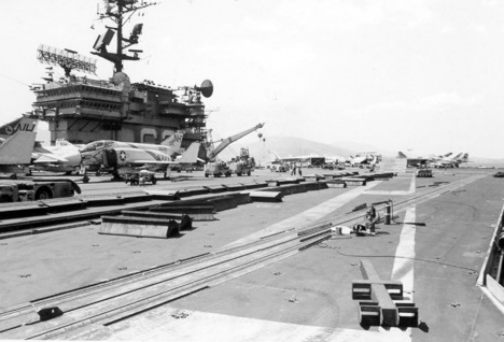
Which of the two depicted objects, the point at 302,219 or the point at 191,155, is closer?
the point at 302,219

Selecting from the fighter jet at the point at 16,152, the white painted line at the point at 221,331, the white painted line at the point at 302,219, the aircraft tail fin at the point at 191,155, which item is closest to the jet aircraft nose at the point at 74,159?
the aircraft tail fin at the point at 191,155

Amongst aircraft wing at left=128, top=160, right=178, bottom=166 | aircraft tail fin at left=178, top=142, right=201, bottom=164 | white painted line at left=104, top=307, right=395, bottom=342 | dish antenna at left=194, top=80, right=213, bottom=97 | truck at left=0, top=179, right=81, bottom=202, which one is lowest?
white painted line at left=104, top=307, right=395, bottom=342

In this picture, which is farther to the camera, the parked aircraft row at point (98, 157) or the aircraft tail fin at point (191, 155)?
the aircraft tail fin at point (191, 155)

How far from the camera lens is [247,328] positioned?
552cm

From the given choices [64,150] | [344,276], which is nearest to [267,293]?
[344,276]

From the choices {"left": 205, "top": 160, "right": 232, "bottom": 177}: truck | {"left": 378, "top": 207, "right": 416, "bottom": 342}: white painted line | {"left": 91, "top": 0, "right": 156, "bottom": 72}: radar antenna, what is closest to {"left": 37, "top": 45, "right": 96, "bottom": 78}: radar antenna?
{"left": 91, "top": 0, "right": 156, "bottom": 72}: radar antenna

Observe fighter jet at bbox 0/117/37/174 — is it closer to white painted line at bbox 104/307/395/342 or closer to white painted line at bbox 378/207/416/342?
white painted line at bbox 378/207/416/342

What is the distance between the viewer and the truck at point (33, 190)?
16.7 metres

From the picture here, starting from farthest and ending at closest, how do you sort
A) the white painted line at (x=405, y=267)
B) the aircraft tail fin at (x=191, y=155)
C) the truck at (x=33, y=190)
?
1. the aircraft tail fin at (x=191, y=155)
2. the truck at (x=33, y=190)
3. the white painted line at (x=405, y=267)

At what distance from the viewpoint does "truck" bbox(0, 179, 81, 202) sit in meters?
16.7

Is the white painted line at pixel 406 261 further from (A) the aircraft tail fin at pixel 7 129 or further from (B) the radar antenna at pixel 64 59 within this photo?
(B) the radar antenna at pixel 64 59

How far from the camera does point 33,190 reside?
17.9 meters

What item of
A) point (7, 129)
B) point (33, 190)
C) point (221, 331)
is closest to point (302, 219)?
point (221, 331)

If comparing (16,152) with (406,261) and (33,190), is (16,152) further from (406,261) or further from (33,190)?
(406,261)
